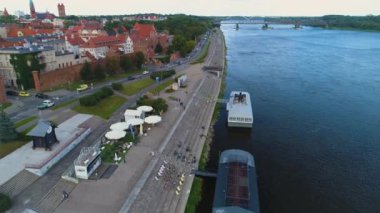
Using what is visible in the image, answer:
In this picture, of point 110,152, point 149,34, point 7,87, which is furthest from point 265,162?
point 149,34

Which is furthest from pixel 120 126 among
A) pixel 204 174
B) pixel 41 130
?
pixel 204 174

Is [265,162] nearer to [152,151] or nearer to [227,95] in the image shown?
[152,151]

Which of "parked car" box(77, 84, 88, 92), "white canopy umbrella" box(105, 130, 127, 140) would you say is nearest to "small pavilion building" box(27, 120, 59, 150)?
"white canopy umbrella" box(105, 130, 127, 140)

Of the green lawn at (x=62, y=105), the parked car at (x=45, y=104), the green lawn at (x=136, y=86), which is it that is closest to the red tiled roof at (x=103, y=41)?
the green lawn at (x=136, y=86)

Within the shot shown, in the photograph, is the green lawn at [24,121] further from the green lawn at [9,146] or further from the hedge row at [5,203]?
the hedge row at [5,203]

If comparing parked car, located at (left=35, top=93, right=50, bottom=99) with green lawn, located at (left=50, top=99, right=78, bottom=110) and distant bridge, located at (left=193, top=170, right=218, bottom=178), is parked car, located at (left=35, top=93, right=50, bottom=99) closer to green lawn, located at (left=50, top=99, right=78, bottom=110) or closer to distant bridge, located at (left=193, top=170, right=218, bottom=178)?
green lawn, located at (left=50, top=99, right=78, bottom=110)

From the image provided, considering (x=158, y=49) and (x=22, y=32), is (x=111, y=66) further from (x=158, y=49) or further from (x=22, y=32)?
(x=22, y=32)
